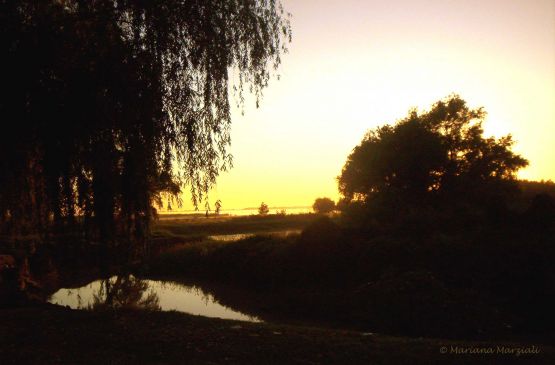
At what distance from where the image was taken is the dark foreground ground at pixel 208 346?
7.48 m

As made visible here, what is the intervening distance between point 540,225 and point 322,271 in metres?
11.3

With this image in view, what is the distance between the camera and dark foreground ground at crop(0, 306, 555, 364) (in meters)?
7.48

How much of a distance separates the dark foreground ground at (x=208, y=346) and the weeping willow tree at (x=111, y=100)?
224 cm

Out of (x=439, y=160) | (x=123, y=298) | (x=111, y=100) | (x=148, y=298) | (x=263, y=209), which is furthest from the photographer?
(x=263, y=209)

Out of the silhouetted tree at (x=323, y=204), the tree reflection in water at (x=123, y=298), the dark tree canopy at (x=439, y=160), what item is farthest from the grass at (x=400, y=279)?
the silhouetted tree at (x=323, y=204)

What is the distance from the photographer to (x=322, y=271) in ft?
71.9

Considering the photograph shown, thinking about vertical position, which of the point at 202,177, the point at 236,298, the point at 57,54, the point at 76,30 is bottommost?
the point at 236,298

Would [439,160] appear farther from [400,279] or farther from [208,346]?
[208,346]

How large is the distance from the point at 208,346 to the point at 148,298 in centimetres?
1226

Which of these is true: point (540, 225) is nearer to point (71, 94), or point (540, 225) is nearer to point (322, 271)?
point (322, 271)

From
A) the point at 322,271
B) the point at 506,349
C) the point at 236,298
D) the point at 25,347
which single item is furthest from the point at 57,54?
the point at 322,271

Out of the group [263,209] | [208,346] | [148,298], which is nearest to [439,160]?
[148,298]

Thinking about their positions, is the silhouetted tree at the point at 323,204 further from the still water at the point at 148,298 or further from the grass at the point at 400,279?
the still water at the point at 148,298

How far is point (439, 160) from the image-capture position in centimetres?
4103
